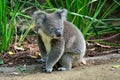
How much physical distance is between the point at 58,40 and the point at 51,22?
13.6 inches

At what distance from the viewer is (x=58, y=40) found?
592 cm

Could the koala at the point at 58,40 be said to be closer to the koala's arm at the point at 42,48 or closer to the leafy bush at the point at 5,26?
the koala's arm at the point at 42,48

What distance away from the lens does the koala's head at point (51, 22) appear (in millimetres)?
5695

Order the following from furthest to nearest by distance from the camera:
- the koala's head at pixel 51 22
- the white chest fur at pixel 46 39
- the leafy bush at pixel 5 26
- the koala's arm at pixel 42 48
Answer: the leafy bush at pixel 5 26 → the koala's arm at pixel 42 48 → the white chest fur at pixel 46 39 → the koala's head at pixel 51 22

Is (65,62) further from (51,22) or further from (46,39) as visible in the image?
(51,22)

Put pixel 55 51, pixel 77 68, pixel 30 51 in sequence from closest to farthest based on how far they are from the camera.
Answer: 1. pixel 55 51
2. pixel 77 68
3. pixel 30 51

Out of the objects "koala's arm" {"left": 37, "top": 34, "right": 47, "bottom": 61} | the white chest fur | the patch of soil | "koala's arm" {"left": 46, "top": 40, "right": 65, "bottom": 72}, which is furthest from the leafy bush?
"koala's arm" {"left": 46, "top": 40, "right": 65, "bottom": 72}

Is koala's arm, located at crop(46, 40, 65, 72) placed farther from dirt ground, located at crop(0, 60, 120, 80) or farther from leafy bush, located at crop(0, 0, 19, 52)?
leafy bush, located at crop(0, 0, 19, 52)

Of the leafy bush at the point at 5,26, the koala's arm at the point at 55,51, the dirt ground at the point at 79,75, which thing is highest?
the leafy bush at the point at 5,26

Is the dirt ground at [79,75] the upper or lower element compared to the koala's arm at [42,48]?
lower

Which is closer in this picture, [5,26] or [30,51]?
[5,26]

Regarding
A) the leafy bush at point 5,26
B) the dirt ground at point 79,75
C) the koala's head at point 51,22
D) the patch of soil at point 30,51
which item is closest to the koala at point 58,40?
the koala's head at point 51,22

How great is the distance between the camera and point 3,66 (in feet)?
20.5

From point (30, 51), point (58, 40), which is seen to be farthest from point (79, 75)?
point (30, 51)
